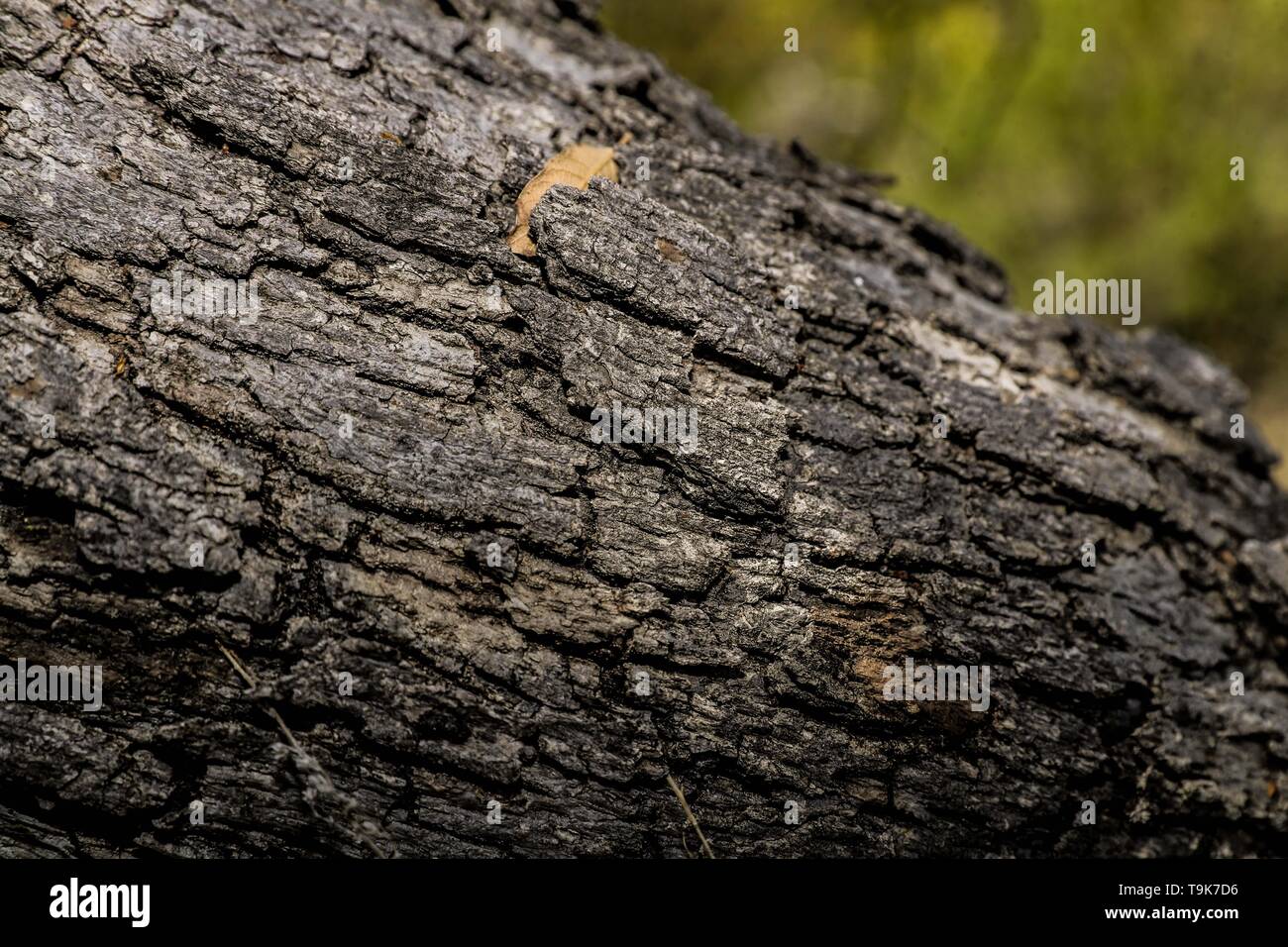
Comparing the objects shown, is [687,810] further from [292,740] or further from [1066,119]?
[1066,119]

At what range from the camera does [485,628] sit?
2588 millimetres

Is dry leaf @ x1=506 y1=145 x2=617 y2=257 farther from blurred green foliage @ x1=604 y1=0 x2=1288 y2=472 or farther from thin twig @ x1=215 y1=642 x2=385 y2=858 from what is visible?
blurred green foliage @ x1=604 y1=0 x2=1288 y2=472

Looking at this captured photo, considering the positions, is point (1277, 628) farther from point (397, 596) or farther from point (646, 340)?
point (397, 596)

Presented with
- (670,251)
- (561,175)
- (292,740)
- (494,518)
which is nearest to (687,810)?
(494,518)

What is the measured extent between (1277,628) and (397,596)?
3920 millimetres

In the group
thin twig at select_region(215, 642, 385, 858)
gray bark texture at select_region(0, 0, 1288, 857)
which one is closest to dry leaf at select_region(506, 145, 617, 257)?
gray bark texture at select_region(0, 0, 1288, 857)

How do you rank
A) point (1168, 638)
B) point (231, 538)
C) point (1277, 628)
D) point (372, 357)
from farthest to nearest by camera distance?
point (1277, 628), point (1168, 638), point (372, 357), point (231, 538)

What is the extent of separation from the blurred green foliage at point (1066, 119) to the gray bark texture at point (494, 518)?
4.37 meters

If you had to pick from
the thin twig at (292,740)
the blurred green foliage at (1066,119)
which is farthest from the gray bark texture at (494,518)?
the blurred green foliage at (1066,119)

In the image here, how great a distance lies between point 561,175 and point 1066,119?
5784 mm

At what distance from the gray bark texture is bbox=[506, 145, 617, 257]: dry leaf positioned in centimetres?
7

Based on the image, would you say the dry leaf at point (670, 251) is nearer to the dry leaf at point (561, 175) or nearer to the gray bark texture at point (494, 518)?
the gray bark texture at point (494, 518)

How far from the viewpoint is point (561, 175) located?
3.09 m

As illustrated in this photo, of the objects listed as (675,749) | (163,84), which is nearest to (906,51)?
(163,84)
